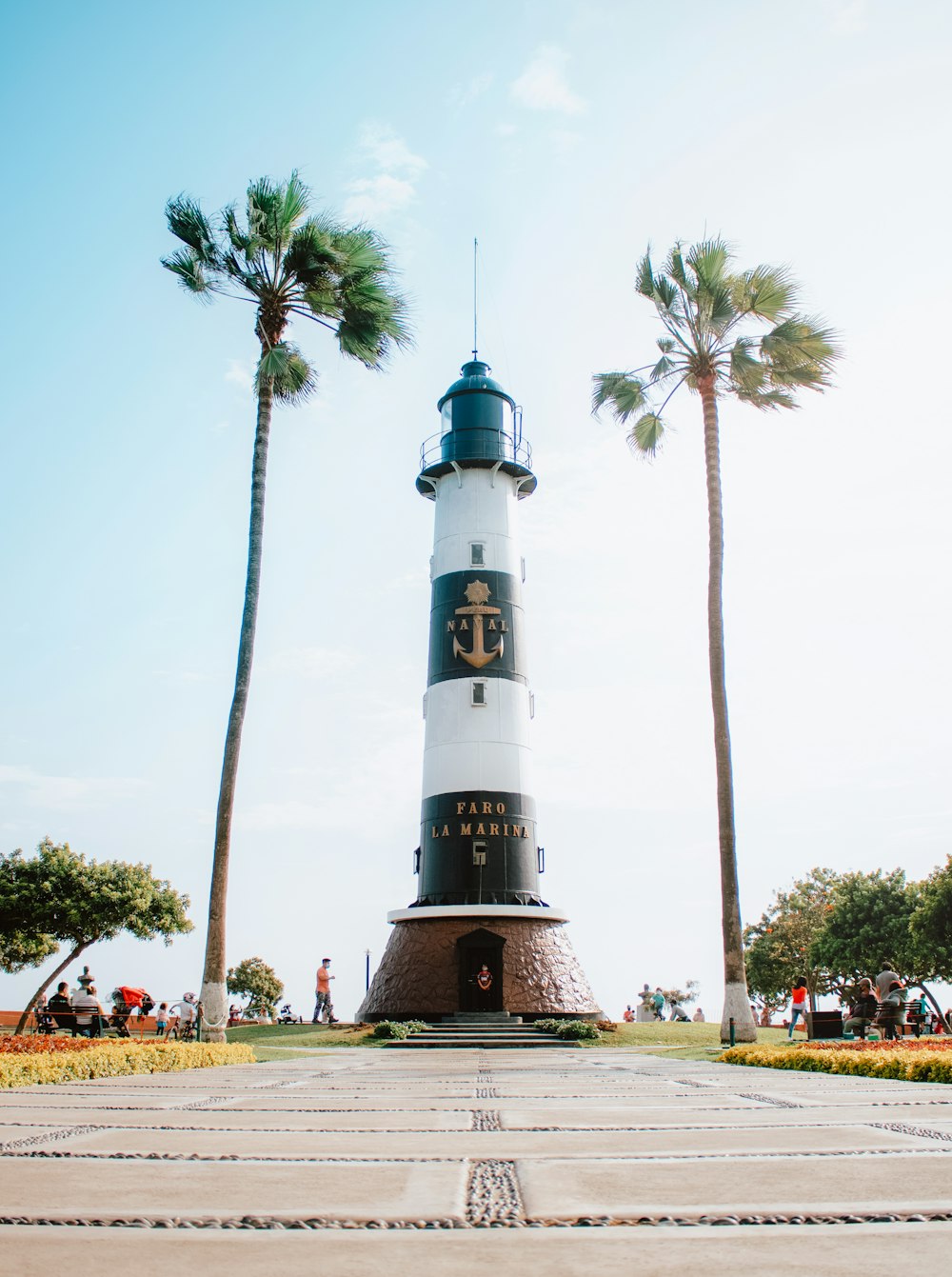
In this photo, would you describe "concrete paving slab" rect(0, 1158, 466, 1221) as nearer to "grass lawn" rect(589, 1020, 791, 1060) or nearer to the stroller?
"grass lawn" rect(589, 1020, 791, 1060)

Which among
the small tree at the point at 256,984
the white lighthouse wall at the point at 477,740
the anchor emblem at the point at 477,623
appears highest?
the anchor emblem at the point at 477,623

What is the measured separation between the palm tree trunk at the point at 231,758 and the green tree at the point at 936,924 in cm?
3074

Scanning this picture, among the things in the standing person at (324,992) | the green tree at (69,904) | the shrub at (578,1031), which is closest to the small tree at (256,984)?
the green tree at (69,904)

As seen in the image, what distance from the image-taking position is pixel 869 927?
43.0 m

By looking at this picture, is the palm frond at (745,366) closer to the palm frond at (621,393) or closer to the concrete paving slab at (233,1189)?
the palm frond at (621,393)

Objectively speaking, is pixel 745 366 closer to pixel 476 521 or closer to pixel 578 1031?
pixel 476 521

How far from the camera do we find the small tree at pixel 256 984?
54.9m

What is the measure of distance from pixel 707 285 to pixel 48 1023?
20009mm

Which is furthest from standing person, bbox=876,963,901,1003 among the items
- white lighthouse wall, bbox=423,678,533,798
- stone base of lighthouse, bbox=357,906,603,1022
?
white lighthouse wall, bbox=423,678,533,798

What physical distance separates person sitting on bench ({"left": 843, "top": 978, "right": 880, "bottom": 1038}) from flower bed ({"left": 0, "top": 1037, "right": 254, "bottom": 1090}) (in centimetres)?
1317

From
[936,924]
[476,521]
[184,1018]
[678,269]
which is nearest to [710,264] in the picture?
[678,269]

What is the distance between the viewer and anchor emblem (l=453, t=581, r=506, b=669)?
25516 millimetres

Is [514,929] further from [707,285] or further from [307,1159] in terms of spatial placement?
[307,1159]

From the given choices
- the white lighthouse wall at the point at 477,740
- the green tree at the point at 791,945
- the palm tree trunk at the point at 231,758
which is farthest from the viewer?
the green tree at the point at 791,945
